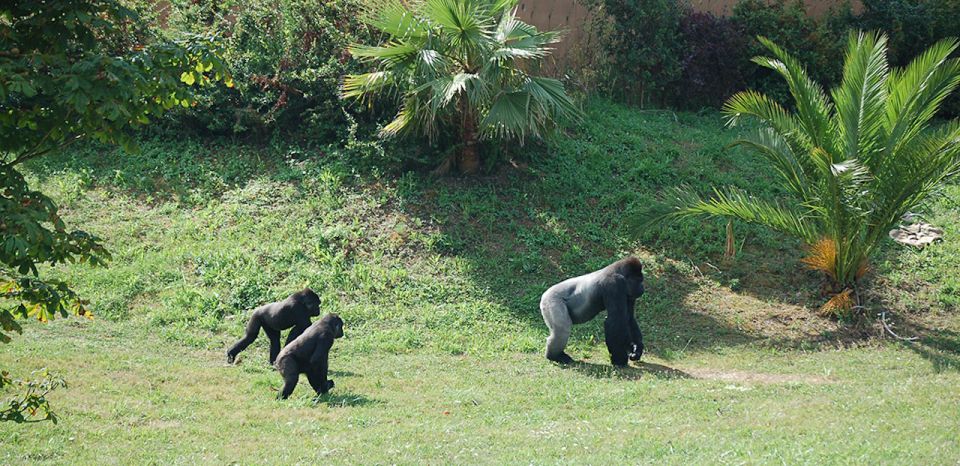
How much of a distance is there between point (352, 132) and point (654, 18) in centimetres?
762

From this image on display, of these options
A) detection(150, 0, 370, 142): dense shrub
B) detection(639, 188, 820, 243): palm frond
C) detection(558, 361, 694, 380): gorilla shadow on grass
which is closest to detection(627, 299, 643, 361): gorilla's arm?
detection(558, 361, 694, 380): gorilla shadow on grass

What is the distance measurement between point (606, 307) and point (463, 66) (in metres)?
5.80

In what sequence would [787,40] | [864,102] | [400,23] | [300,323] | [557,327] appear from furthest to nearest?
[787,40], [400,23], [864,102], [557,327], [300,323]

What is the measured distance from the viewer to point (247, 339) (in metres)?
12.0

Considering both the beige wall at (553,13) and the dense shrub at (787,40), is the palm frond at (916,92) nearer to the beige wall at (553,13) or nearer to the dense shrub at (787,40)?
the dense shrub at (787,40)

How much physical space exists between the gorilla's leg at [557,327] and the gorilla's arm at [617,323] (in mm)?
568

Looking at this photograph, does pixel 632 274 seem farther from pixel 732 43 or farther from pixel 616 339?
pixel 732 43

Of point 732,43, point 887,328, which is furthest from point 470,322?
point 732,43

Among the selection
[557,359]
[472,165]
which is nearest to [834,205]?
[557,359]

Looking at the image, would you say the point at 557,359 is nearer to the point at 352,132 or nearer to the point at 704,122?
the point at 352,132

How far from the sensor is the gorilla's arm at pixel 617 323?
11766 mm

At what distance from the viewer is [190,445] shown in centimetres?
866

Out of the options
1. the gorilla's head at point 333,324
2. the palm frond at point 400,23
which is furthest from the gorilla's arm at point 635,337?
the palm frond at point 400,23

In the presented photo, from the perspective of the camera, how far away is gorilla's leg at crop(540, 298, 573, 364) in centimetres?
1216
